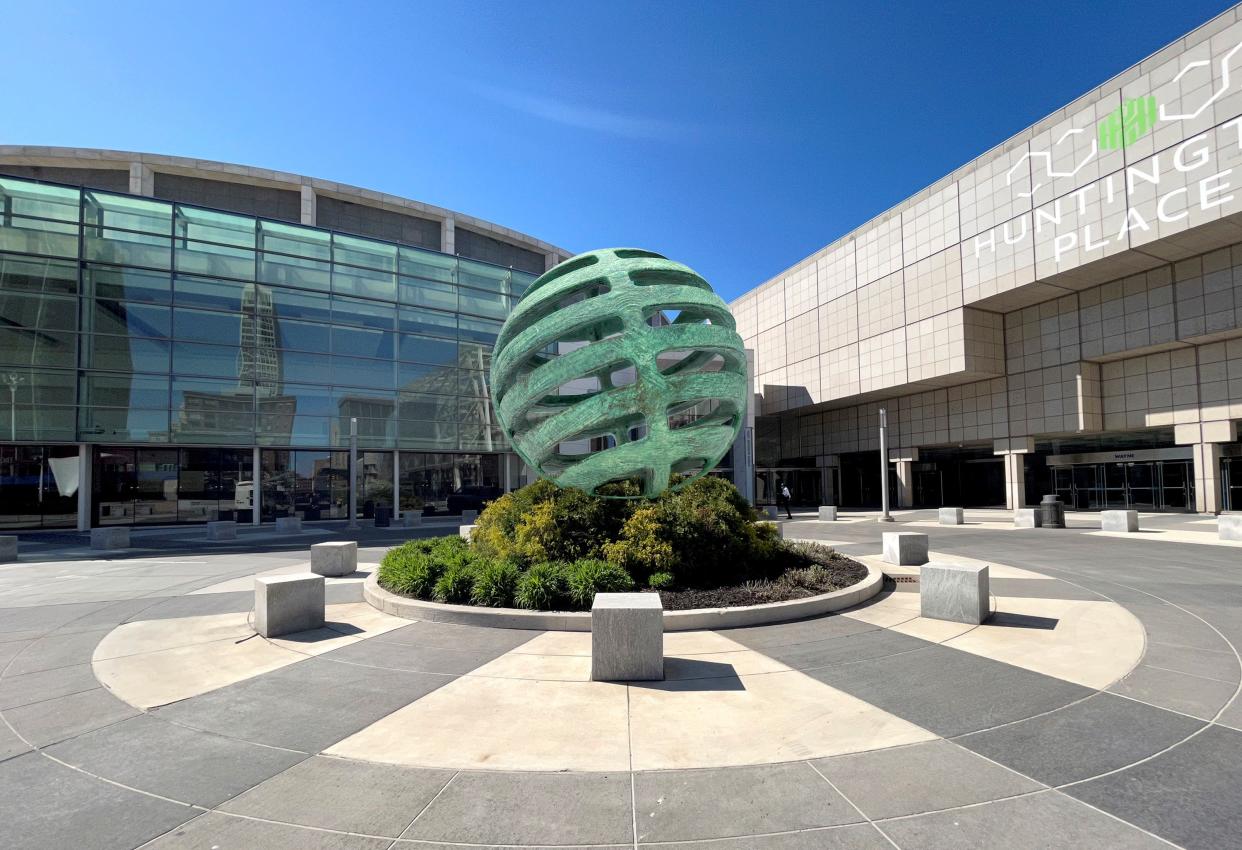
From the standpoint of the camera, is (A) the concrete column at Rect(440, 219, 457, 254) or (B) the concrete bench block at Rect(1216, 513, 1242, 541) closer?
(B) the concrete bench block at Rect(1216, 513, 1242, 541)

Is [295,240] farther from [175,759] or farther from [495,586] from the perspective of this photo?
[175,759]

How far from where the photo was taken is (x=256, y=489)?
28203 mm

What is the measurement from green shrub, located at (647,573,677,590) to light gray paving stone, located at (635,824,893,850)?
554 centimetres

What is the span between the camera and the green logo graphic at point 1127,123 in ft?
85.9

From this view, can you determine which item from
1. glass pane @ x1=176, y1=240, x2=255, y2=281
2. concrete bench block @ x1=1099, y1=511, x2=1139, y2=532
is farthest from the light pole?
concrete bench block @ x1=1099, y1=511, x2=1139, y2=532

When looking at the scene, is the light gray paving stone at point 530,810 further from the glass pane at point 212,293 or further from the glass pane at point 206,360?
the glass pane at point 212,293

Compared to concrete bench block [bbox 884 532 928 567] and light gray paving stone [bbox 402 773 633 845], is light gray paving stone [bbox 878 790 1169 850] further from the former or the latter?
concrete bench block [bbox 884 532 928 567]

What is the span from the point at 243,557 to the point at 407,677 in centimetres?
1330

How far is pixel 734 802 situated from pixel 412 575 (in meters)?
6.59

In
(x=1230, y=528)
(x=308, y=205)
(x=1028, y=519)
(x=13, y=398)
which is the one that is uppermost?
(x=308, y=205)

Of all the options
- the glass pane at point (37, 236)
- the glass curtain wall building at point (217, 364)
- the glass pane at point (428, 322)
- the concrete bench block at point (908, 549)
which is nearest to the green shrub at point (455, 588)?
the concrete bench block at point (908, 549)

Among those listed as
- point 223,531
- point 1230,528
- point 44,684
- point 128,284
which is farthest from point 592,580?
point 128,284

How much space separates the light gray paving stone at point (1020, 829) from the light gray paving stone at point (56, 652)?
26.9 feet

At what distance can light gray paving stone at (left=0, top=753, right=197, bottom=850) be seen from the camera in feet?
10.5
